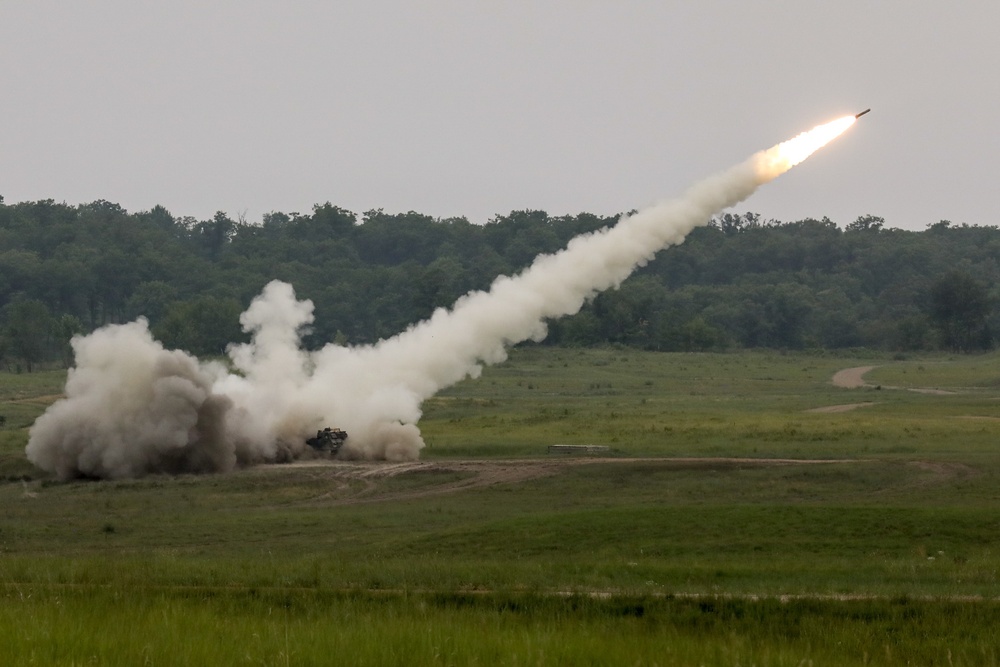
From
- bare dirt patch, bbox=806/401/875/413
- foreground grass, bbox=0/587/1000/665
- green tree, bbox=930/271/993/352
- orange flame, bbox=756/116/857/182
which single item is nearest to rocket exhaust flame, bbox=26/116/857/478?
orange flame, bbox=756/116/857/182

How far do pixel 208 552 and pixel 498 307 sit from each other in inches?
993

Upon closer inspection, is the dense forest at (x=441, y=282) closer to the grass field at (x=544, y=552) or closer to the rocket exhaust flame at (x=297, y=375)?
the rocket exhaust flame at (x=297, y=375)

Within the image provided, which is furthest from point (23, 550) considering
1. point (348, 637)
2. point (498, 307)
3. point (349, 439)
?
point (498, 307)

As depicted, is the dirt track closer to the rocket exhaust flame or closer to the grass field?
the grass field

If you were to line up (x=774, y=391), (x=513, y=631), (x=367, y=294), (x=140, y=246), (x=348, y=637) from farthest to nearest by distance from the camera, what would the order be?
(x=140, y=246)
(x=367, y=294)
(x=774, y=391)
(x=513, y=631)
(x=348, y=637)

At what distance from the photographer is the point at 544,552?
101ft

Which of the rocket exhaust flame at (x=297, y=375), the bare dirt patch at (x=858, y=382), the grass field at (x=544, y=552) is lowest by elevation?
the grass field at (x=544, y=552)

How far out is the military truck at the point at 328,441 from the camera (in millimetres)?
54156

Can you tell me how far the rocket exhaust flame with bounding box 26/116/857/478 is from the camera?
48812 mm

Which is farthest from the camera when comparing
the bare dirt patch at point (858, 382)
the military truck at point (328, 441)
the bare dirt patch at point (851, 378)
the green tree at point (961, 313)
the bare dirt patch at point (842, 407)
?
the green tree at point (961, 313)

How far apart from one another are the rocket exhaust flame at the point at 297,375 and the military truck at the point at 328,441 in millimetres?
369

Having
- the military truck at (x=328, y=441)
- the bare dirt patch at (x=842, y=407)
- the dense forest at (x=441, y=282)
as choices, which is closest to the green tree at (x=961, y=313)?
the dense forest at (x=441, y=282)

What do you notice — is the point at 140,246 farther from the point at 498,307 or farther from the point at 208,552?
the point at 208,552

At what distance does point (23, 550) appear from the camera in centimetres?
3303
